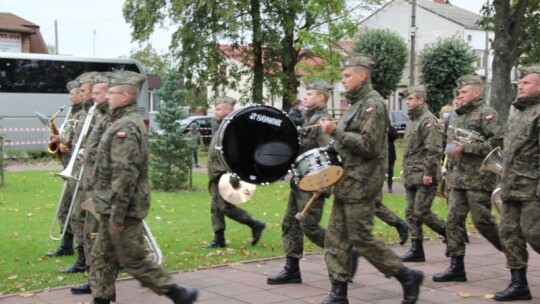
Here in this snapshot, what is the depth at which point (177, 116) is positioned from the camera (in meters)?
Answer: 16.5

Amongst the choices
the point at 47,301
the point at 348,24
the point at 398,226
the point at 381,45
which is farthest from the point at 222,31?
the point at 47,301

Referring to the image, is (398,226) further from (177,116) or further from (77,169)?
(177,116)

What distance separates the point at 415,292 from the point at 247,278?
2095 millimetres

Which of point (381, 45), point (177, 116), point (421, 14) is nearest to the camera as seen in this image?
point (177, 116)

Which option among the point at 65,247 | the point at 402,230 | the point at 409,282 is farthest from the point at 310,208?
the point at 65,247

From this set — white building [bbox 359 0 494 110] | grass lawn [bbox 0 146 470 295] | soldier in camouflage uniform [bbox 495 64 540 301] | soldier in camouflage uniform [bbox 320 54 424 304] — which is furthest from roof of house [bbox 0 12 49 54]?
soldier in camouflage uniform [bbox 495 64 540 301]

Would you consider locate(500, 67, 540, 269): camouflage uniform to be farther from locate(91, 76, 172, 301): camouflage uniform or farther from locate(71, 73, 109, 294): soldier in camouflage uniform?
locate(71, 73, 109, 294): soldier in camouflage uniform

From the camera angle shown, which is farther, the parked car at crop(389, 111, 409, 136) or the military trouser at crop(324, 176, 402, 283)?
the parked car at crop(389, 111, 409, 136)

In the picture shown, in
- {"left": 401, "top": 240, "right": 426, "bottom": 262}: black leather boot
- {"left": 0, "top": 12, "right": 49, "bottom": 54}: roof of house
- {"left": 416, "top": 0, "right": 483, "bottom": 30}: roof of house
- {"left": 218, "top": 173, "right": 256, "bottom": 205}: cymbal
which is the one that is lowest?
{"left": 401, "top": 240, "right": 426, "bottom": 262}: black leather boot

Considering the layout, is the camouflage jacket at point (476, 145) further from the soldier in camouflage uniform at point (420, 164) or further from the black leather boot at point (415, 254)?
the black leather boot at point (415, 254)

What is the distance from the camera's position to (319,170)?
6.37 metres

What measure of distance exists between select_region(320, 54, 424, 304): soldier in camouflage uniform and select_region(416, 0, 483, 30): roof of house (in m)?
51.8

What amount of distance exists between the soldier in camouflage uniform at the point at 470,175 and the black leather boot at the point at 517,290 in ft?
2.76

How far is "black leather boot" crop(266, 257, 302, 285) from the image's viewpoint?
7742 millimetres
